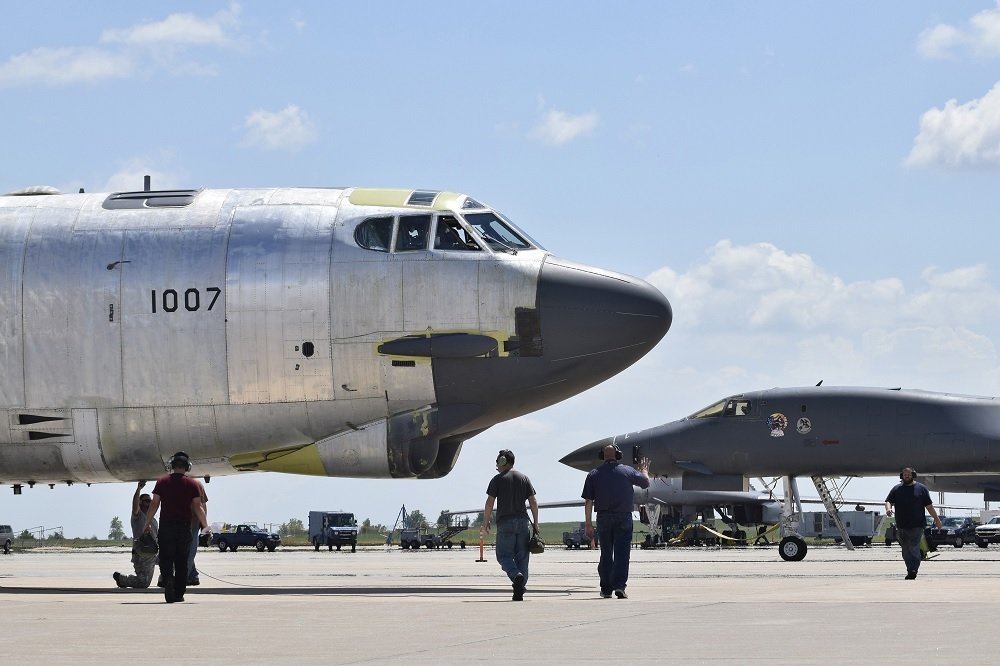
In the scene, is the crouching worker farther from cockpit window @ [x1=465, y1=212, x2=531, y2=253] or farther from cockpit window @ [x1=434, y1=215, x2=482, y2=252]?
cockpit window @ [x1=465, y1=212, x2=531, y2=253]

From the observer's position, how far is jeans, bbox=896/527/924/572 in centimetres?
2162

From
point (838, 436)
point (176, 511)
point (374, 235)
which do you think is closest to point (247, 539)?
point (838, 436)

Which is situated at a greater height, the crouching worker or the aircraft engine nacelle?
the aircraft engine nacelle

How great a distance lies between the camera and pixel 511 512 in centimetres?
1691

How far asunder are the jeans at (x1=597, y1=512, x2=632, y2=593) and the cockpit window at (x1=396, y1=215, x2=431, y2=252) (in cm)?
418

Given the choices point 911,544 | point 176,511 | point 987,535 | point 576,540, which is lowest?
point 987,535

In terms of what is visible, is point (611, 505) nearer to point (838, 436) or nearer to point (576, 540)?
point (838, 436)

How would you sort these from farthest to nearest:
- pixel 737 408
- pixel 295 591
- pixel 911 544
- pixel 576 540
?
pixel 576 540, pixel 737 408, pixel 911 544, pixel 295 591

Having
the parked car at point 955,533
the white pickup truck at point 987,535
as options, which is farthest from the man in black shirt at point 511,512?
the parked car at point 955,533

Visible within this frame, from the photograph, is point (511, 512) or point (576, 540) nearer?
point (511, 512)

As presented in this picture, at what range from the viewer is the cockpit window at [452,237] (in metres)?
18.7

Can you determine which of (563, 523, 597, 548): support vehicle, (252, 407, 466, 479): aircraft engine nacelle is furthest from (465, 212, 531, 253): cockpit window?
(563, 523, 597, 548): support vehicle

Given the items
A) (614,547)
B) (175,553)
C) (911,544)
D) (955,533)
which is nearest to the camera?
(175,553)

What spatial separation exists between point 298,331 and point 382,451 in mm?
1868
